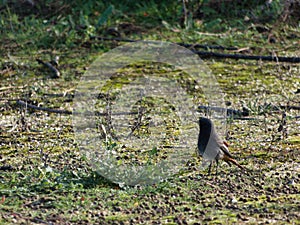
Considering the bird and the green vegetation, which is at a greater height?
the bird

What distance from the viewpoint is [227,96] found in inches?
318

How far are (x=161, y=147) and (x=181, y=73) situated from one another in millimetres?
2785

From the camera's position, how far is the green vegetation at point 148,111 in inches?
190

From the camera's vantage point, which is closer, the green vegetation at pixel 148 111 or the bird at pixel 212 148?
the green vegetation at pixel 148 111

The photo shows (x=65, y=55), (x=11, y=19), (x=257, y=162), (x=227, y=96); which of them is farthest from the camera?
(x=11, y=19)

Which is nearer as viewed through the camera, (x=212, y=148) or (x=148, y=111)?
(x=212, y=148)

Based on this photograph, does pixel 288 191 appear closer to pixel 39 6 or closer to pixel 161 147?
pixel 161 147

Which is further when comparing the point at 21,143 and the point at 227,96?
the point at 227,96

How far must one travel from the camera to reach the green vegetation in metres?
4.82

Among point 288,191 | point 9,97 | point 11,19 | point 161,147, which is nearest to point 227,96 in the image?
point 161,147

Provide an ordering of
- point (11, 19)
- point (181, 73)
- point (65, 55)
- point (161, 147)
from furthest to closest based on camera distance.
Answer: point (11, 19), point (65, 55), point (181, 73), point (161, 147)

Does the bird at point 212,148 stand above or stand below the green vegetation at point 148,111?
above

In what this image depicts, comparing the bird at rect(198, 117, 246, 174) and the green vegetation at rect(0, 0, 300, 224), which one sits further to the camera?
the bird at rect(198, 117, 246, 174)

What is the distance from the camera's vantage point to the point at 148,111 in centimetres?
762
